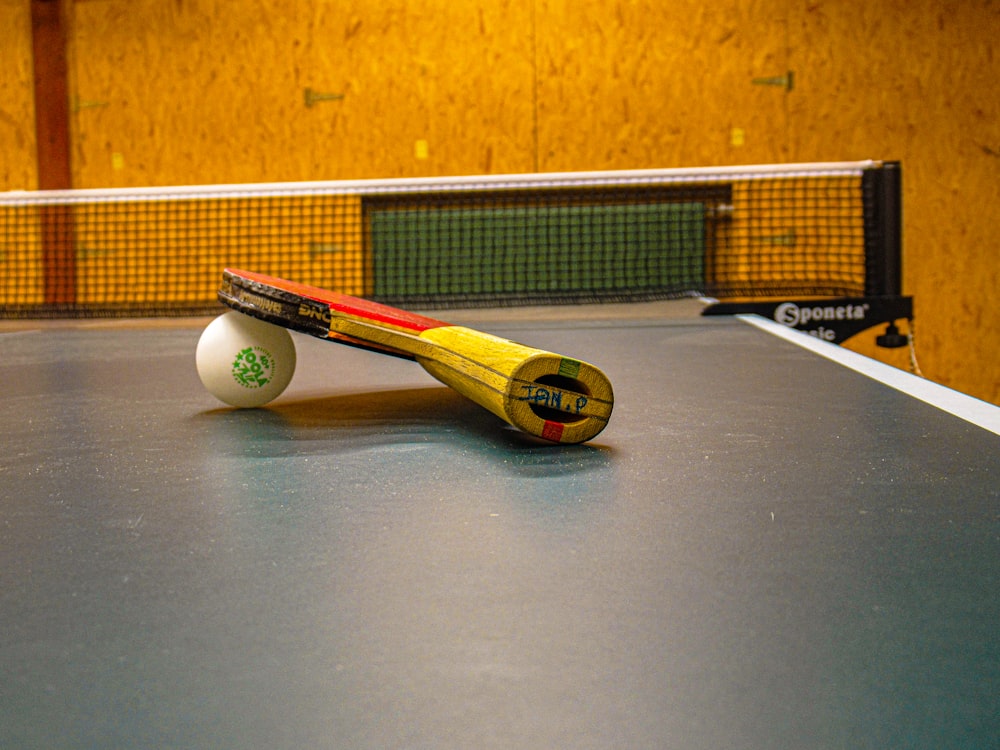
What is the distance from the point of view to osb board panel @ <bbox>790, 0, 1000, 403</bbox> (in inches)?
236

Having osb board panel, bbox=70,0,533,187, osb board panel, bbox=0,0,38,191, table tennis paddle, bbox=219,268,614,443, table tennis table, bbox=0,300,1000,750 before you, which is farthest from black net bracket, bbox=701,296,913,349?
osb board panel, bbox=0,0,38,191

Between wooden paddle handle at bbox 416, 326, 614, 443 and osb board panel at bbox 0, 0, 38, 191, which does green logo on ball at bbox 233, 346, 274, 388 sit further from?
osb board panel at bbox 0, 0, 38, 191

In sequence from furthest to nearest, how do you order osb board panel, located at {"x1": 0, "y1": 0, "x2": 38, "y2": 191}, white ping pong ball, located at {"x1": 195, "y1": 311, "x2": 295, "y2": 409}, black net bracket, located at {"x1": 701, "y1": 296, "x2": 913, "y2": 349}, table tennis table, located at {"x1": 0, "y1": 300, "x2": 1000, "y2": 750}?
osb board panel, located at {"x1": 0, "y1": 0, "x2": 38, "y2": 191} < black net bracket, located at {"x1": 701, "y1": 296, "x2": 913, "y2": 349} < white ping pong ball, located at {"x1": 195, "y1": 311, "x2": 295, "y2": 409} < table tennis table, located at {"x1": 0, "y1": 300, "x2": 1000, "y2": 750}

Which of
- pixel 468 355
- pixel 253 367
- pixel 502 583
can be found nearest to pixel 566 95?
pixel 253 367

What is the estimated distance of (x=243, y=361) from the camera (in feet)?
5.24

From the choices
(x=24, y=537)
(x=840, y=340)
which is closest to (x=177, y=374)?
(x=24, y=537)

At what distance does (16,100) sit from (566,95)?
12.2 ft

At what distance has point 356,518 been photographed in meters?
0.91

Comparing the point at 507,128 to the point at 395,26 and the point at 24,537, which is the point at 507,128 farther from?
the point at 24,537

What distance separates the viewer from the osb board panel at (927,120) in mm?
6004

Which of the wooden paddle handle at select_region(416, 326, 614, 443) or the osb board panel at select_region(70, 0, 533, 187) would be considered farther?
the osb board panel at select_region(70, 0, 533, 187)

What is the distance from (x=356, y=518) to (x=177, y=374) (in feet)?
4.78

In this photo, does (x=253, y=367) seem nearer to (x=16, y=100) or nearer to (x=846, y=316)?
(x=846, y=316)

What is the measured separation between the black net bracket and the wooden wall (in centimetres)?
264
